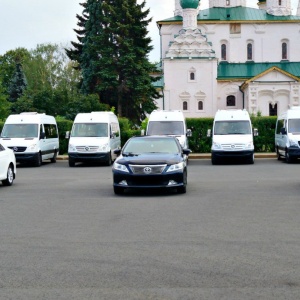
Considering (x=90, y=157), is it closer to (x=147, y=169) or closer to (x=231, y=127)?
(x=231, y=127)

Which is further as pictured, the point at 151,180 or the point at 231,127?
the point at 231,127

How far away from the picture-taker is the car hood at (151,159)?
17.5 m

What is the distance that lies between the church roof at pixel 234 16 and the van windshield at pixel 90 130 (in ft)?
199

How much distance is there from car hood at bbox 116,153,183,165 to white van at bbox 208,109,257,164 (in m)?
13.5

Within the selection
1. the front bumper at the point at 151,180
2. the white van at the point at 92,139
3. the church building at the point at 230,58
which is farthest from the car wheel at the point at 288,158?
the church building at the point at 230,58

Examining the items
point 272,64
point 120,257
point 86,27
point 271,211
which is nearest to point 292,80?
point 272,64

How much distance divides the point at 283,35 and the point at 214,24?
9.43 meters

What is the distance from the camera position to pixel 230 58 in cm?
9075

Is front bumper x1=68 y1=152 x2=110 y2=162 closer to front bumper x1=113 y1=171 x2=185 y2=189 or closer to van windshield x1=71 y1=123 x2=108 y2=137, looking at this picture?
van windshield x1=71 y1=123 x2=108 y2=137

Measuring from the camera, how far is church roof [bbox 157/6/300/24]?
298 feet

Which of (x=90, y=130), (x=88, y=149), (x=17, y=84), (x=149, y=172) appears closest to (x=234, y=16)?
(x=17, y=84)

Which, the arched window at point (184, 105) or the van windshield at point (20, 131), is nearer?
the van windshield at point (20, 131)

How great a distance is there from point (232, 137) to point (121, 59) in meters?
35.9

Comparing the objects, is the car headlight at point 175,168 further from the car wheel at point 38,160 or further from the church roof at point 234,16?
the church roof at point 234,16
